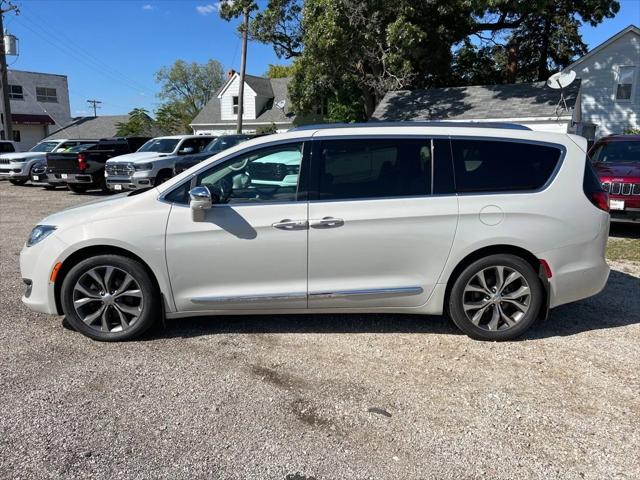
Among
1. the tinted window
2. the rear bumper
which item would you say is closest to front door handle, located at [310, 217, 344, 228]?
the tinted window

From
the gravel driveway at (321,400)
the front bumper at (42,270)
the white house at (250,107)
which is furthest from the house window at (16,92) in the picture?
the front bumper at (42,270)

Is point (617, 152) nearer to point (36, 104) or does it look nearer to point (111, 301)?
point (111, 301)

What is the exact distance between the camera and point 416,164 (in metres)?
4.28

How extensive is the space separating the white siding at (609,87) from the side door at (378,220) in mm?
24174

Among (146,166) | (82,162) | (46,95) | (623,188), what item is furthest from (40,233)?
(46,95)

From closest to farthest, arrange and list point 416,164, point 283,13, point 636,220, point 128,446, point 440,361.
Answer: point 128,446
point 440,361
point 416,164
point 636,220
point 283,13

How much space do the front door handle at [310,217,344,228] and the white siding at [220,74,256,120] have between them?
33.8 m

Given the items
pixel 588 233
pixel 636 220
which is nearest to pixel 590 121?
pixel 636 220

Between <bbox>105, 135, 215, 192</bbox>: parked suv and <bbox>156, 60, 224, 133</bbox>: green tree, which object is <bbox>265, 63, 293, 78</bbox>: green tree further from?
<bbox>105, 135, 215, 192</bbox>: parked suv

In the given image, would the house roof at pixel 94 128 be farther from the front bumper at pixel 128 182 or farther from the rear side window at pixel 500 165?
the rear side window at pixel 500 165

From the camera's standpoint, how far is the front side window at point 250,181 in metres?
4.22

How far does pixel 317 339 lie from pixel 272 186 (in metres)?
1.37

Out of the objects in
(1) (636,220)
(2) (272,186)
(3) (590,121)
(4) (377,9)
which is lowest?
(1) (636,220)

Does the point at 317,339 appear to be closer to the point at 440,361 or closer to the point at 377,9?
the point at 440,361
